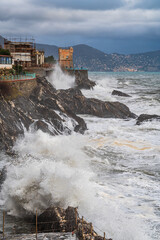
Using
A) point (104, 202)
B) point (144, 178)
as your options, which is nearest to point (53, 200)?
point (104, 202)

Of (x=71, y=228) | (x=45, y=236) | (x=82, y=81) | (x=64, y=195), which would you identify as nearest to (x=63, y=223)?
(x=71, y=228)

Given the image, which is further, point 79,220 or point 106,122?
point 106,122

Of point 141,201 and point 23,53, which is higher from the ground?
point 23,53

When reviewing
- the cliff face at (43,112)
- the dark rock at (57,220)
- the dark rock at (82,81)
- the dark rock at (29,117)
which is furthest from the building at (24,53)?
the dark rock at (57,220)

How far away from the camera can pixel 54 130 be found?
23.0m

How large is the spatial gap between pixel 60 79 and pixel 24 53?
944 cm

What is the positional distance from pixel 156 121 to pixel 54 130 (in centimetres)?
1046

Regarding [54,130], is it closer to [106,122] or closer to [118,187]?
[106,122]

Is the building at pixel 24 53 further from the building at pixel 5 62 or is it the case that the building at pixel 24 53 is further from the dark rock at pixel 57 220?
the dark rock at pixel 57 220

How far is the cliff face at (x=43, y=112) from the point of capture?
20562 mm

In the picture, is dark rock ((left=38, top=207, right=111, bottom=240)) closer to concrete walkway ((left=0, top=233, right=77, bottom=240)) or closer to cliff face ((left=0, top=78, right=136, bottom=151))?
concrete walkway ((left=0, top=233, right=77, bottom=240))

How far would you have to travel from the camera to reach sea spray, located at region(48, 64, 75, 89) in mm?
53000

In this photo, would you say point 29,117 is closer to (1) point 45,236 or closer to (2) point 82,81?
(1) point 45,236

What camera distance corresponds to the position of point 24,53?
50.1 metres
